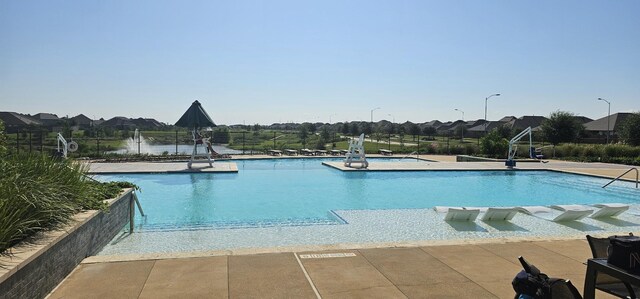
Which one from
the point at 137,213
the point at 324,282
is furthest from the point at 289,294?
the point at 137,213

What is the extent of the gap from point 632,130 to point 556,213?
3156cm

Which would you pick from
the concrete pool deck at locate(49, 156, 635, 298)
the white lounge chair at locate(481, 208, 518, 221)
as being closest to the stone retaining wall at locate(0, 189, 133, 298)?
the concrete pool deck at locate(49, 156, 635, 298)

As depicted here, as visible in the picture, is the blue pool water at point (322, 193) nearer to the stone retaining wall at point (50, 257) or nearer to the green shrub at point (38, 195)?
the green shrub at point (38, 195)

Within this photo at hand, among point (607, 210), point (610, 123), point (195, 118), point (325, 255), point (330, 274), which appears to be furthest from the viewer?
point (610, 123)

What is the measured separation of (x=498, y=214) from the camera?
9055mm

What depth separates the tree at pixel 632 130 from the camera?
3451 centimetres

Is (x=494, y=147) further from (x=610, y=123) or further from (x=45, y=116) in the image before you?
(x=45, y=116)

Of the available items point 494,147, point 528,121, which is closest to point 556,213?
point 494,147

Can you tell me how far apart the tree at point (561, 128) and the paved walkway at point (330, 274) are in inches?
1477

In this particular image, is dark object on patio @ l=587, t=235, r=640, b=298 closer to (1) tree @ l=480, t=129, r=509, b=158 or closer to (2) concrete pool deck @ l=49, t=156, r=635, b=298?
(2) concrete pool deck @ l=49, t=156, r=635, b=298

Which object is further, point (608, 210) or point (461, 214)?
point (608, 210)

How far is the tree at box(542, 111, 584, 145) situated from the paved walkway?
37524 mm

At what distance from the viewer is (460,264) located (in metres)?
5.10

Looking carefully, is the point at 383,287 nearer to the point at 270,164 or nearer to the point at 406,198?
the point at 406,198
